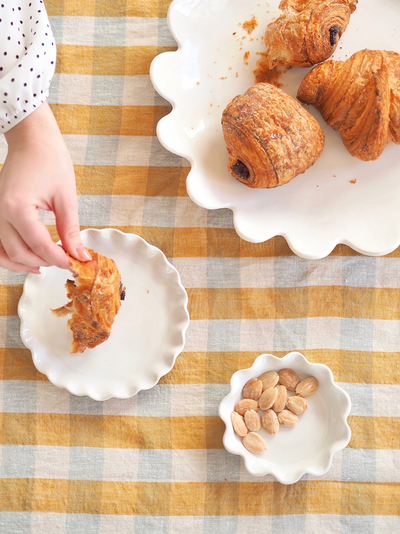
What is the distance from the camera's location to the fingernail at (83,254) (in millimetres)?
1261

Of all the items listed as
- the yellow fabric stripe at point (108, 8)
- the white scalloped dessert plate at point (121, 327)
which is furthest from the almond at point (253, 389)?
the yellow fabric stripe at point (108, 8)

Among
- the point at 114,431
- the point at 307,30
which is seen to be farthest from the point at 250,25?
the point at 114,431

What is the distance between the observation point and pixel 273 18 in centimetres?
145

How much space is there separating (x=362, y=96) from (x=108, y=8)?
0.79m

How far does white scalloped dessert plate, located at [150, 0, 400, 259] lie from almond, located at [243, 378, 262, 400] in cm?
37

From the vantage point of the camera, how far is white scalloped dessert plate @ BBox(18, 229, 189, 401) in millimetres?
1439

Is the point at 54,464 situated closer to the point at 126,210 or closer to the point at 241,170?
the point at 126,210

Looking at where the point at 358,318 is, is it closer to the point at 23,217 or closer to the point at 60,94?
the point at 23,217

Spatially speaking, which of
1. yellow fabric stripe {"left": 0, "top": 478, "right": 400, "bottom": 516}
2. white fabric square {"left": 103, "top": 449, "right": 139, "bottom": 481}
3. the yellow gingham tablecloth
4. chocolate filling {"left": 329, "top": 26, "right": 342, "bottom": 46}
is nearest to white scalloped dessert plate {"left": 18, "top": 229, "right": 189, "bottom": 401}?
the yellow gingham tablecloth

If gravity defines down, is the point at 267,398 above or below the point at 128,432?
above

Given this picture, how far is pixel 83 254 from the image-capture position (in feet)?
4.19

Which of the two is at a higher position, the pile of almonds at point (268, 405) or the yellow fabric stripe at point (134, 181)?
the yellow fabric stripe at point (134, 181)

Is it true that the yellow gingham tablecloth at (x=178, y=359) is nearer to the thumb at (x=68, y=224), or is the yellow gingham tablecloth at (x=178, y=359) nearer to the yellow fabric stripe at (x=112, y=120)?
the yellow fabric stripe at (x=112, y=120)

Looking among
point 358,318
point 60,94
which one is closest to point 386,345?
point 358,318
